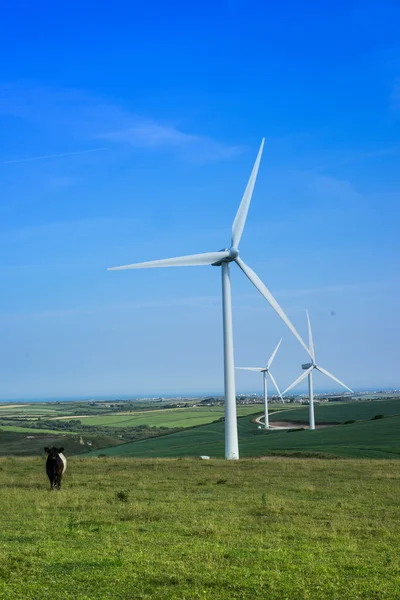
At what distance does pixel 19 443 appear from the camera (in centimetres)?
7650

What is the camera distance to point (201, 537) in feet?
49.6

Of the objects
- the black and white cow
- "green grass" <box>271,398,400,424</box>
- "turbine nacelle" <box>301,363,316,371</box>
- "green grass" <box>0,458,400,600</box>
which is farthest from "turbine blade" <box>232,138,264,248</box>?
"green grass" <box>271,398,400,424</box>

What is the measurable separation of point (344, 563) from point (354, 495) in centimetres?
1135

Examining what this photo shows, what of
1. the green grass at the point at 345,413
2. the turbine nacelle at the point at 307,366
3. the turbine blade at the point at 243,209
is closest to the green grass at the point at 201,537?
the turbine blade at the point at 243,209

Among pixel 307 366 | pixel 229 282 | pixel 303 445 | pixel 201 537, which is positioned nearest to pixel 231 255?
pixel 229 282

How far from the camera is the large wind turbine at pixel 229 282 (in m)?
42.4

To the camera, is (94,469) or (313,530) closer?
(313,530)

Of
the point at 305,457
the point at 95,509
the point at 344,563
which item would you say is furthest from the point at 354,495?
the point at 305,457

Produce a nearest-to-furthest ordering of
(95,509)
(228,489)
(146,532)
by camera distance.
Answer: (146,532), (95,509), (228,489)

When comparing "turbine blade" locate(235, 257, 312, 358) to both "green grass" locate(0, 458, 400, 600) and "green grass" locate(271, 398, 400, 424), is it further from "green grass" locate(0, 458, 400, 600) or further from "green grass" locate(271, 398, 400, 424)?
"green grass" locate(271, 398, 400, 424)

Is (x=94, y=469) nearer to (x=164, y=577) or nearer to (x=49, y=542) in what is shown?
(x=49, y=542)

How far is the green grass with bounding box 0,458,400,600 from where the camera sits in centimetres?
1055

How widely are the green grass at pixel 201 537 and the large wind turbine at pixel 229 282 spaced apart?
13378 millimetres

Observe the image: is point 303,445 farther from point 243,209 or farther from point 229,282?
point 243,209
